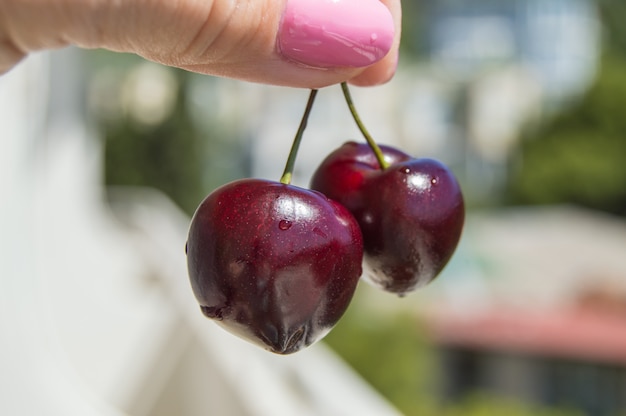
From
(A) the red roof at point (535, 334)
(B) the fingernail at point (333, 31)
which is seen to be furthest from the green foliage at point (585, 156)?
(B) the fingernail at point (333, 31)

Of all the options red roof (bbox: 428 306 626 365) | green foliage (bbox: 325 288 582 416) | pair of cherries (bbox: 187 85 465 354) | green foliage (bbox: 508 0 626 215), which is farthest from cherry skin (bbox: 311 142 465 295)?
green foliage (bbox: 508 0 626 215)

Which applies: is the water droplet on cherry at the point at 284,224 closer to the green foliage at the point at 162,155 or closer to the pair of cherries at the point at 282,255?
the pair of cherries at the point at 282,255

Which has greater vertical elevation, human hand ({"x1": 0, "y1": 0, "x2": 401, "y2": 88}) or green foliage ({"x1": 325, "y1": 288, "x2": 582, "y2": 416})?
human hand ({"x1": 0, "y1": 0, "x2": 401, "y2": 88})

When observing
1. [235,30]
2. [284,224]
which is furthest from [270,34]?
[284,224]

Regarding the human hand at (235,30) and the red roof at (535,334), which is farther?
the red roof at (535,334)

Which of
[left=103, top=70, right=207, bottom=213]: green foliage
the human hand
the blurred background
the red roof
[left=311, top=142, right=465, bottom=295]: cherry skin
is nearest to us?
the human hand

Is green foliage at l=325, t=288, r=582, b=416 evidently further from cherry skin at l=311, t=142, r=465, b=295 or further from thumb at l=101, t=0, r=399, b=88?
thumb at l=101, t=0, r=399, b=88

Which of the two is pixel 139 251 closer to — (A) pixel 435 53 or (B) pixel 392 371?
(B) pixel 392 371
